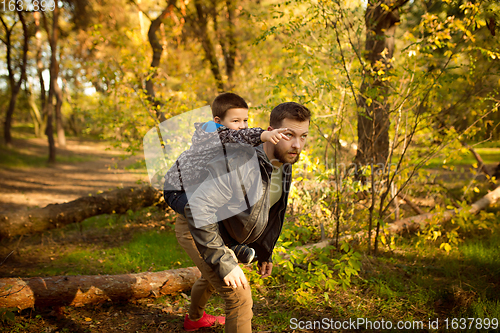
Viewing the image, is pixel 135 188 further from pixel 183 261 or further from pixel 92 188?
pixel 92 188

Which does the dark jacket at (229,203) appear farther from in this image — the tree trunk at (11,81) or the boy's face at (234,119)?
the tree trunk at (11,81)

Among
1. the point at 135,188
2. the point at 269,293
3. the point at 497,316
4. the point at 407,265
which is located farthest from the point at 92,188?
the point at 497,316

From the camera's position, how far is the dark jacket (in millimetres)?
1790

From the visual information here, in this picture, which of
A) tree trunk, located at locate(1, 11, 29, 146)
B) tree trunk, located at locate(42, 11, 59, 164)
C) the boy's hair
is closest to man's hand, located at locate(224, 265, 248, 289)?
the boy's hair

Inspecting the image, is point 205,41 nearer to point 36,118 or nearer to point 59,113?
point 59,113

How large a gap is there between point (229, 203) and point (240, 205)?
0.07 meters

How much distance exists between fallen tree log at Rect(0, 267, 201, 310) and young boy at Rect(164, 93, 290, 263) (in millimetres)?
1614

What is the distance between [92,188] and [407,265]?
9404mm

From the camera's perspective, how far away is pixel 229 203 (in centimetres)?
191

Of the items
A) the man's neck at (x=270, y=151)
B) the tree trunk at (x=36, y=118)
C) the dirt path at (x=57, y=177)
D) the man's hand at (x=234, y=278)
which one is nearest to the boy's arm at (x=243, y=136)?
the man's neck at (x=270, y=151)

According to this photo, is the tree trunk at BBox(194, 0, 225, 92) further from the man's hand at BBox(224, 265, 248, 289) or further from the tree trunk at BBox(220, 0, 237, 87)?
the man's hand at BBox(224, 265, 248, 289)

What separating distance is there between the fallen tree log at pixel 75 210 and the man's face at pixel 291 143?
4678 millimetres

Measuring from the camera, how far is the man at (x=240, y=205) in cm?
180

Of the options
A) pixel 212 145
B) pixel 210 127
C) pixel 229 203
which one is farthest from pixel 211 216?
pixel 210 127
